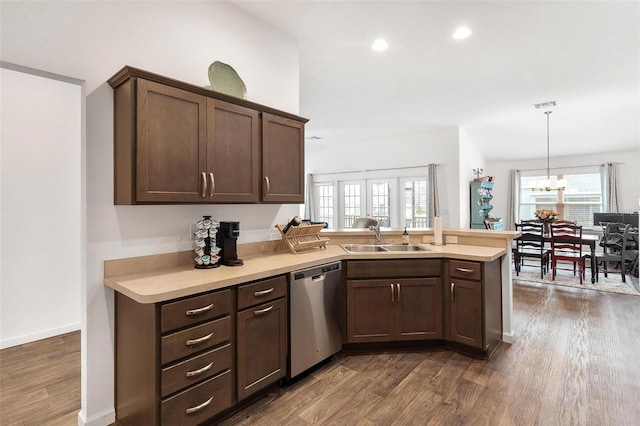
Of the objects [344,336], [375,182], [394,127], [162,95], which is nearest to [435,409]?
[344,336]

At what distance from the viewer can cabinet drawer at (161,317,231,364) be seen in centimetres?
160

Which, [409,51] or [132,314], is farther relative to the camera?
[409,51]

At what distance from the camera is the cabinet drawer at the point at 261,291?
1929 mm

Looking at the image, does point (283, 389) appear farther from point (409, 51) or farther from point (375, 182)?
point (375, 182)

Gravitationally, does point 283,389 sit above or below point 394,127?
below

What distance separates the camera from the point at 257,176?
239cm

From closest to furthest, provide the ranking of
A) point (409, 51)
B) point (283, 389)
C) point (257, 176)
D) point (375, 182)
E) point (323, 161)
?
1. point (283, 389)
2. point (257, 176)
3. point (409, 51)
4. point (375, 182)
5. point (323, 161)

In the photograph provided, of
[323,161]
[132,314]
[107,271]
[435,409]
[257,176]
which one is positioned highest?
[323,161]

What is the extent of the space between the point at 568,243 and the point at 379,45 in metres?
4.67

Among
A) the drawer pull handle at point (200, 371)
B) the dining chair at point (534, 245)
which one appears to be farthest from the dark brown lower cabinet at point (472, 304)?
the dining chair at point (534, 245)

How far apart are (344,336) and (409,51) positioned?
116 inches

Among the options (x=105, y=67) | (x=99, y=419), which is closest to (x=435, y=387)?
(x=99, y=419)

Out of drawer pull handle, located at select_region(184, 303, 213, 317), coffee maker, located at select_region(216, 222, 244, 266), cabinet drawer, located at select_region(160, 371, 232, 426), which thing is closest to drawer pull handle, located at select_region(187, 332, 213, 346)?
drawer pull handle, located at select_region(184, 303, 213, 317)

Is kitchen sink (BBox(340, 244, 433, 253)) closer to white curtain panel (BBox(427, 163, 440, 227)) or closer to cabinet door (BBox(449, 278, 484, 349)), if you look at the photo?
cabinet door (BBox(449, 278, 484, 349))
